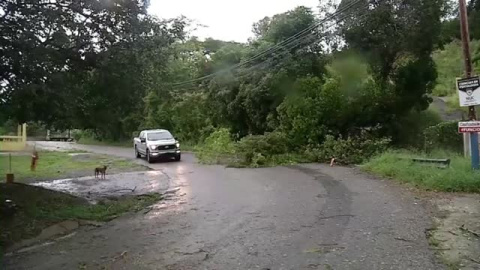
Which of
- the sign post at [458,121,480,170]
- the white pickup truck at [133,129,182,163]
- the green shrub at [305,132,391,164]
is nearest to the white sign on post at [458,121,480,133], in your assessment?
the sign post at [458,121,480,170]

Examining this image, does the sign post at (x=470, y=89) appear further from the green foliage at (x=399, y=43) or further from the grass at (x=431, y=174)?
the green foliage at (x=399, y=43)

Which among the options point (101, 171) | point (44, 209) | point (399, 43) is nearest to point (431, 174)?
point (44, 209)

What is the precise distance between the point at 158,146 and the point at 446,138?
45.8 feet

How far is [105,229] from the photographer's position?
9578 millimetres

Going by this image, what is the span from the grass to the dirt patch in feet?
2.53

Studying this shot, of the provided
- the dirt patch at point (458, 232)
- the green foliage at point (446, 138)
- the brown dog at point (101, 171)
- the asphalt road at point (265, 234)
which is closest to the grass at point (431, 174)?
the asphalt road at point (265, 234)

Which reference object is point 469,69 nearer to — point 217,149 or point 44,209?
point 44,209

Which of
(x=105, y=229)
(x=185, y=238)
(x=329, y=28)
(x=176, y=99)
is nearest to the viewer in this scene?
(x=185, y=238)

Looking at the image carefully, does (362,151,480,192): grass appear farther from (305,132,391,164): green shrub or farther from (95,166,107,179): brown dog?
(95,166,107,179): brown dog

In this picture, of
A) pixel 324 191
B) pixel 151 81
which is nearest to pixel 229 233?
pixel 324 191

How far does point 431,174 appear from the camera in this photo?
1259 centimetres

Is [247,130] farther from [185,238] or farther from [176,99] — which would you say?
[185,238]

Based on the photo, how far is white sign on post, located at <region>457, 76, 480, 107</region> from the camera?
39.1 feet

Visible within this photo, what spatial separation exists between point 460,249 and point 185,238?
13.8 feet
